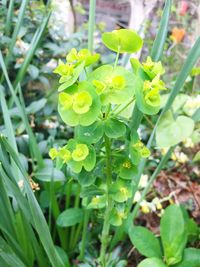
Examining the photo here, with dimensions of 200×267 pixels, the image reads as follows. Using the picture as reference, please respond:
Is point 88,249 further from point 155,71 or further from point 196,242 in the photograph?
point 155,71

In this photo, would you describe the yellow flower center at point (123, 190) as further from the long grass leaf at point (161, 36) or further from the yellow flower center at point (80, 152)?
the long grass leaf at point (161, 36)

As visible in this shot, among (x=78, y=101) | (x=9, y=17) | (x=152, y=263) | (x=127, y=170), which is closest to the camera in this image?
(x=78, y=101)

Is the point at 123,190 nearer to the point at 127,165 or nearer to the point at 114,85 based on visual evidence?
the point at 127,165

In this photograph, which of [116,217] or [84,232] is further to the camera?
[84,232]

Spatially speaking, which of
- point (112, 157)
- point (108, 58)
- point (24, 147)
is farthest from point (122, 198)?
point (108, 58)

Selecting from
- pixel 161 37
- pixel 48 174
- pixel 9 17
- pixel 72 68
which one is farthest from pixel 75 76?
pixel 9 17

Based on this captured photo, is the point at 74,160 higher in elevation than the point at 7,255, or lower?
higher

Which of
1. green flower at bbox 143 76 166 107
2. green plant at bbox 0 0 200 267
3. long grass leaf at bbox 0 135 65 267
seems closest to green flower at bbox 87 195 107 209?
green plant at bbox 0 0 200 267

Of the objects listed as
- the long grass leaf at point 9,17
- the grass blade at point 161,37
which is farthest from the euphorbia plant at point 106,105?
the long grass leaf at point 9,17
